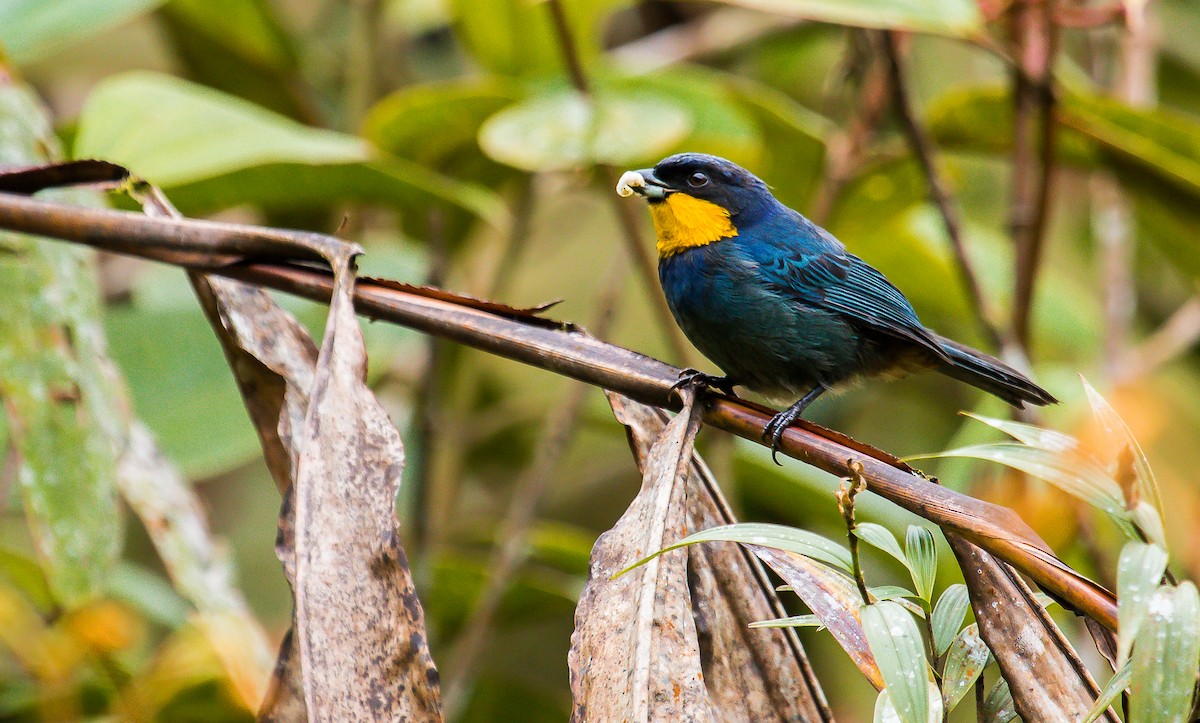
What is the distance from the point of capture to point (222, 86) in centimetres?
411

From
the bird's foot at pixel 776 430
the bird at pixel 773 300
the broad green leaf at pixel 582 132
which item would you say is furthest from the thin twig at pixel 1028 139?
the bird's foot at pixel 776 430

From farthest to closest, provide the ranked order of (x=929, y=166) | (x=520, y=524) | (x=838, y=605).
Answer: (x=929, y=166), (x=520, y=524), (x=838, y=605)

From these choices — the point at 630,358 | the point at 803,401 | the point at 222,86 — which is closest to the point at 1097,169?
the point at 803,401

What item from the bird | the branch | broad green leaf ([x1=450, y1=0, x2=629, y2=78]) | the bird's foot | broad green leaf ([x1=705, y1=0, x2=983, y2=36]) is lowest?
the bird's foot

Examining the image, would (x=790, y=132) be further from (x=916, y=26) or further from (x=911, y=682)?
(x=911, y=682)

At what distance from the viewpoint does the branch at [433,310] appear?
56.2 inches

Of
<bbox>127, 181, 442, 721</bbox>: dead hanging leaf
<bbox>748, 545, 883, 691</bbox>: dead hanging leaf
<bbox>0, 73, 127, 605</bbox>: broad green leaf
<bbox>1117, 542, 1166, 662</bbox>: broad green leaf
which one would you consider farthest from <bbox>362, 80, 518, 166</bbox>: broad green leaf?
<bbox>1117, 542, 1166, 662</bbox>: broad green leaf

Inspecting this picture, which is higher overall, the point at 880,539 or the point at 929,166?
the point at 929,166

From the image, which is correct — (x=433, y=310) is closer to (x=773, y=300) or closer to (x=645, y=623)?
(x=645, y=623)

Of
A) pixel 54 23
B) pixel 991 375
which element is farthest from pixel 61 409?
pixel 991 375

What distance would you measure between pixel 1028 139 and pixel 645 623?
254 centimetres

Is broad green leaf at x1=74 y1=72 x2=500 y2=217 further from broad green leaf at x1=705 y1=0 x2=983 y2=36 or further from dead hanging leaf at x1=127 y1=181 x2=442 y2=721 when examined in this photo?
dead hanging leaf at x1=127 y1=181 x2=442 y2=721

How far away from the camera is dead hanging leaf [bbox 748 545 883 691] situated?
1215 millimetres

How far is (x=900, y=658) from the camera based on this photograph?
3.52ft
